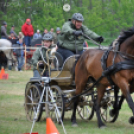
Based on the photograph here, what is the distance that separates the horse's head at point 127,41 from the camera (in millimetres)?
7309

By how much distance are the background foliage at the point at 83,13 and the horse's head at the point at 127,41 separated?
17.9m

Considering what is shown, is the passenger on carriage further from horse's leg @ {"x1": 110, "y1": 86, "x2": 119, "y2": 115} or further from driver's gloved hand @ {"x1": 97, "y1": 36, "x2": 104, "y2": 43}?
horse's leg @ {"x1": 110, "y1": 86, "x2": 119, "y2": 115}

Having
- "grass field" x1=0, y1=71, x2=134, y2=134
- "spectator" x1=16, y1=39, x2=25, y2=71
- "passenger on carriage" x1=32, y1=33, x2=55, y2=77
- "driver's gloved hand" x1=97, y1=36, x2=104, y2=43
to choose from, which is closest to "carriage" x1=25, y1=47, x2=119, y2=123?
"passenger on carriage" x1=32, y1=33, x2=55, y2=77

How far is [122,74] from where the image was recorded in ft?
23.7

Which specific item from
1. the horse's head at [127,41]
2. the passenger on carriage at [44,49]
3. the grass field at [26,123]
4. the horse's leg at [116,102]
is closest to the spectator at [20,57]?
the grass field at [26,123]

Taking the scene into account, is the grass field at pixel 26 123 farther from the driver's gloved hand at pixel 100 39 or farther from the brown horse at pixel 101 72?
the driver's gloved hand at pixel 100 39

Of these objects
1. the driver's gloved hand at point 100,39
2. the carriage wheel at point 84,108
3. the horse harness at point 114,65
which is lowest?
the carriage wheel at point 84,108

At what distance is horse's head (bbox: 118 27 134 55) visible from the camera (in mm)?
7309

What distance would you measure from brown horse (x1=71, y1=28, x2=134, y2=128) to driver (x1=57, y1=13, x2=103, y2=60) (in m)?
0.55

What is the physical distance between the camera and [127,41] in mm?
7387


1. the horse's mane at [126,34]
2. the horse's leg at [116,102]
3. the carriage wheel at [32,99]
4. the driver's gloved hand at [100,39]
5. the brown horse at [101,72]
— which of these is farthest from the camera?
the driver's gloved hand at [100,39]

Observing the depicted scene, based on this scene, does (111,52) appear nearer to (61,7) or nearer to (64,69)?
(64,69)

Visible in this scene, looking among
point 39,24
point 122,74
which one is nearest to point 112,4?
point 39,24

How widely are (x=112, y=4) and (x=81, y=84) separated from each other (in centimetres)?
1884
